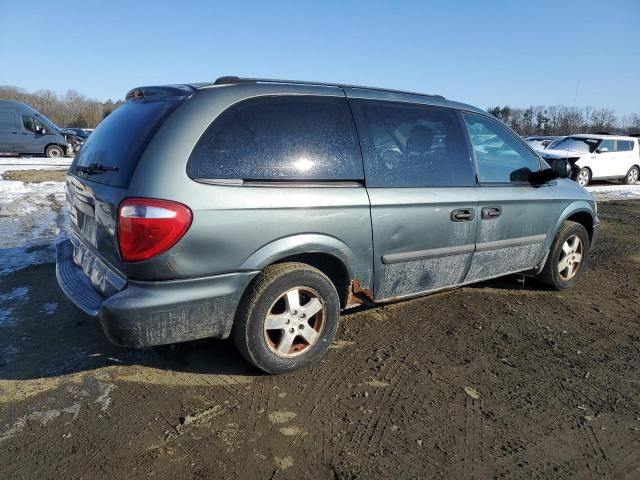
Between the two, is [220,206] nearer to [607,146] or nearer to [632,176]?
[607,146]

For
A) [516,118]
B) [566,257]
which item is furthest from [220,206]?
[516,118]

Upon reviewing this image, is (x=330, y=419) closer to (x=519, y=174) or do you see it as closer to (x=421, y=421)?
(x=421, y=421)

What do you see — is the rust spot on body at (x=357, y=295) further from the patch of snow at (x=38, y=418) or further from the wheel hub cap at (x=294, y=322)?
the patch of snow at (x=38, y=418)

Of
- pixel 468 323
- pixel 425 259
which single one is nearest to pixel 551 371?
pixel 468 323

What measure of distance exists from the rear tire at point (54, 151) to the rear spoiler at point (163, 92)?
19.9 metres

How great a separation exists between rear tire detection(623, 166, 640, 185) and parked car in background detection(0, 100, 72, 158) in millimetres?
22825

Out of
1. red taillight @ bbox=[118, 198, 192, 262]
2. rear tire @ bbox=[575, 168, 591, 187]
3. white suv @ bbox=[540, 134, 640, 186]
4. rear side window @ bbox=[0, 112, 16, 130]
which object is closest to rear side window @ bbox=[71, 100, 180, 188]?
red taillight @ bbox=[118, 198, 192, 262]

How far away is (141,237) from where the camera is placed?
2.52m

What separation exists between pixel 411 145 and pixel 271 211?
1.36 meters

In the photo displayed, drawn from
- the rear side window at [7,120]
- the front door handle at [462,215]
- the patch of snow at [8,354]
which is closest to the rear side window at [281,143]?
the front door handle at [462,215]

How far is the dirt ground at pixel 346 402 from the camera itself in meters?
2.30

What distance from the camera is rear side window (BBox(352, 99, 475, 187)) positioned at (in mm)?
3326

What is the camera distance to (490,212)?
392cm

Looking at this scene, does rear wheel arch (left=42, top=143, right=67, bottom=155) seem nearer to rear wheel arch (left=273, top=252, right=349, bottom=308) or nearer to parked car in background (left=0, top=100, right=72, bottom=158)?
parked car in background (left=0, top=100, right=72, bottom=158)
